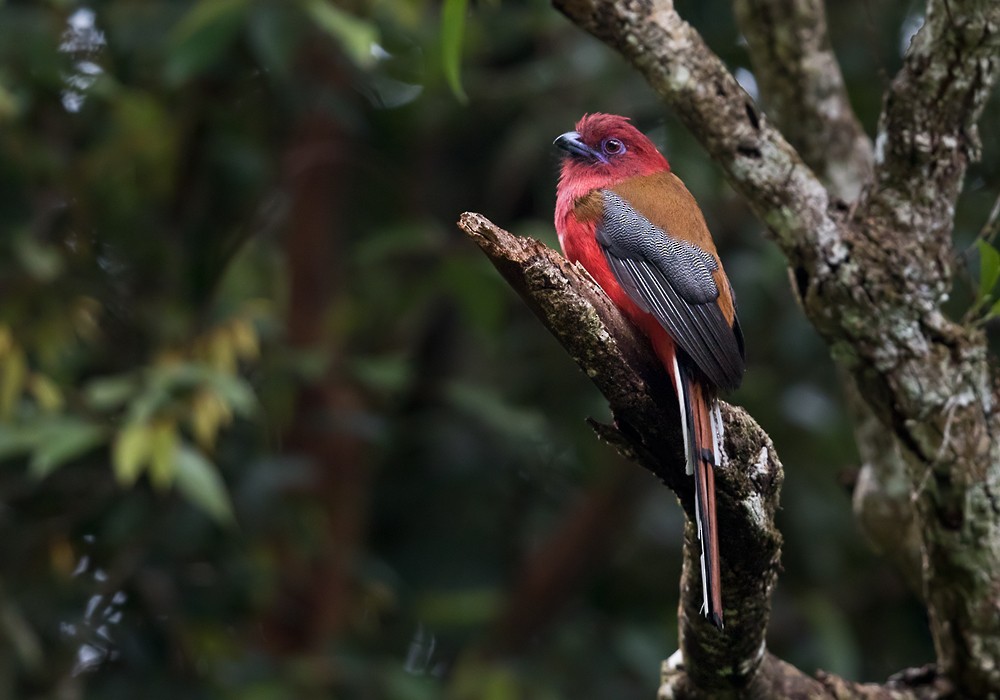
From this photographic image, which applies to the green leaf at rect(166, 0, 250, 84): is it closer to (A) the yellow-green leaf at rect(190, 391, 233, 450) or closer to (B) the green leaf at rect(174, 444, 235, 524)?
(A) the yellow-green leaf at rect(190, 391, 233, 450)

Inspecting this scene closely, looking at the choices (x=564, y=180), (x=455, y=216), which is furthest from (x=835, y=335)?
(x=455, y=216)

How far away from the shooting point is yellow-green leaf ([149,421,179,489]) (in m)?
4.08

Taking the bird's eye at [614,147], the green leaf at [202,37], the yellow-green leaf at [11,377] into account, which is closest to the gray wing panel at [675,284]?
the bird's eye at [614,147]

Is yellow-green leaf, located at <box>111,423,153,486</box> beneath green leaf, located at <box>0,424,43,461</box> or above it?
above

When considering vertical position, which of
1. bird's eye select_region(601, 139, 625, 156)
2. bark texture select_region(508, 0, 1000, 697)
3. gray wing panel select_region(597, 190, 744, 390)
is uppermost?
bark texture select_region(508, 0, 1000, 697)

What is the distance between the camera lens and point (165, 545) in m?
4.76

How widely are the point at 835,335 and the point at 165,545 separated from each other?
108 inches

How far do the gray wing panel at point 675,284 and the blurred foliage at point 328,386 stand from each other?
44.8 inches

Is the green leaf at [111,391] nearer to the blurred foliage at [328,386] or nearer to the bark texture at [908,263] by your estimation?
the blurred foliage at [328,386]

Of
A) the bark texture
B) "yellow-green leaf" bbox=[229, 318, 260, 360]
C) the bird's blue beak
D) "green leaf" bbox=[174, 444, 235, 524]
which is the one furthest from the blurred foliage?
the bark texture

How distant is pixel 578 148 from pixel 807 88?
29.7 inches

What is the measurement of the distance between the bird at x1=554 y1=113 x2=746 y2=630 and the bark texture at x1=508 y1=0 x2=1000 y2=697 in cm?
25

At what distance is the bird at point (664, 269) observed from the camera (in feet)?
8.52

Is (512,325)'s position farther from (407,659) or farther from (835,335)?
(835,335)
